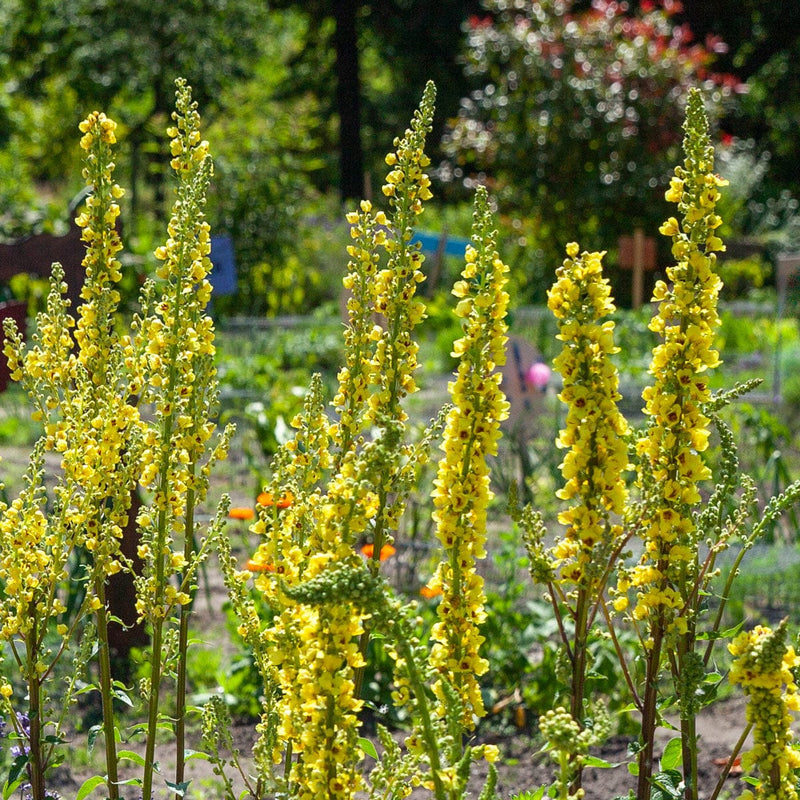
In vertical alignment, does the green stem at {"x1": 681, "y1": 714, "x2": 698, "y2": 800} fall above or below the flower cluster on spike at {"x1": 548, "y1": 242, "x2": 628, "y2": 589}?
below

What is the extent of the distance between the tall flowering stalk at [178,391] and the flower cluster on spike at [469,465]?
483 mm

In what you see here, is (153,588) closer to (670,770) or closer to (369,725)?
(670,770)

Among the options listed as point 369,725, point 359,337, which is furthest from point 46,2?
point 359,337

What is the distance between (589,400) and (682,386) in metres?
0.20

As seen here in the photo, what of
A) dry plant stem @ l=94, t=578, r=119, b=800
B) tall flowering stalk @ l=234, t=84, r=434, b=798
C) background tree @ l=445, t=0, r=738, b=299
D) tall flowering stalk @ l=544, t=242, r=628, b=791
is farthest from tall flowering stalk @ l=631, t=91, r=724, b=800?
background tree @ l=445, t=0, r=738, b=299

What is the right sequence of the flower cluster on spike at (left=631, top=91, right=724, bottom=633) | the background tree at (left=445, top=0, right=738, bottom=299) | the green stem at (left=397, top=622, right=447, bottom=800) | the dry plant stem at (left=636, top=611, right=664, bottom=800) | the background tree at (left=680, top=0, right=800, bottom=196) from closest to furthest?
1. the green stem at (left=397, top=622, right=447, bottom=800)
2. the flower cluster on spike at (left=631, top=91, right=724, bottom=633)
3. the dry plant stem at (left=636, top=611, right=664, bottom=800)
4. the background tree at (left=445, top=0, right=738, bottom=299)
5. the background tree at (left=680, top=0, right=800, bottom=196)

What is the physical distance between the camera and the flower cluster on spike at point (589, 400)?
70.2 inches

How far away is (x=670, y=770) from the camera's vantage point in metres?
2.14

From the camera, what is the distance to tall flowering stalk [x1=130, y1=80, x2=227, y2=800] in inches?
80.3

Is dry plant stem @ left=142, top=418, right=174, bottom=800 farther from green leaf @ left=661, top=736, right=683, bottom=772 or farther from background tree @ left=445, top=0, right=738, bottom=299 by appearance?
background tree @ left=445, top=0, right=738, bottom=299

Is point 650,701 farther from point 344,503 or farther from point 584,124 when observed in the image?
point 584,124

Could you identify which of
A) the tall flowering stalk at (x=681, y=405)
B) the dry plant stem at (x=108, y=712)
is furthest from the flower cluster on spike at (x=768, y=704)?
the dry plant stem at (x=108, y=712)

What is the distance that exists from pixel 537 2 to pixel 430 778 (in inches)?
470

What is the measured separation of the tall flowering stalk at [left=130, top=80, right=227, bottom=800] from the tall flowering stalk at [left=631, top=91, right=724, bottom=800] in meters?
0.76
